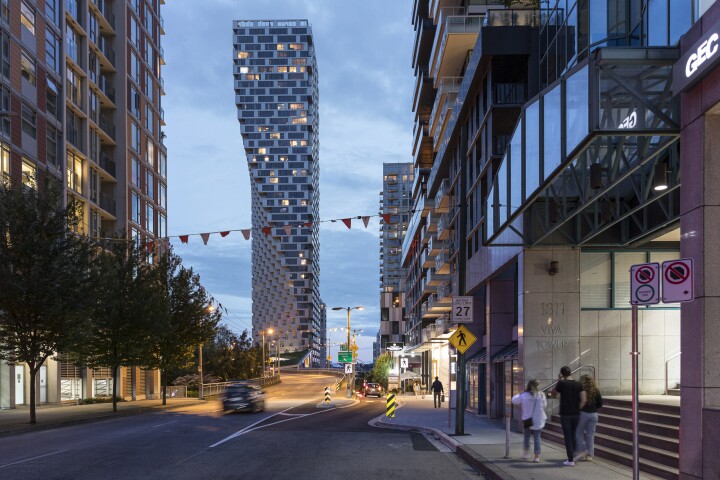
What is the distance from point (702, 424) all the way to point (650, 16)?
7990 millimetres

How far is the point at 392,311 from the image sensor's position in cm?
12594

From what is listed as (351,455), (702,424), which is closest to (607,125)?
(702,424)

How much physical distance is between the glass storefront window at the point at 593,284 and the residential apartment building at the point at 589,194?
0.04 meters

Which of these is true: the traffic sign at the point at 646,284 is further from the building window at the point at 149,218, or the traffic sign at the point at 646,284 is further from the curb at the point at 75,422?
the building window at the point at 149,218

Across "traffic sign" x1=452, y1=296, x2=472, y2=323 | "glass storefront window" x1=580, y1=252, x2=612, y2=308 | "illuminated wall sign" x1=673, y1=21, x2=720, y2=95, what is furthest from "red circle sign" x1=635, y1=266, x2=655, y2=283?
"glass storefront window" x1=580, y1=252, x2=612, y2=308

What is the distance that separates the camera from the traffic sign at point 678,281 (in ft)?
28.1

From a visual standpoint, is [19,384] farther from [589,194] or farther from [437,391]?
[589,194]

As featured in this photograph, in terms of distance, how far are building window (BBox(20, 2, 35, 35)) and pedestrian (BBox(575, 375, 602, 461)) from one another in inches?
1469

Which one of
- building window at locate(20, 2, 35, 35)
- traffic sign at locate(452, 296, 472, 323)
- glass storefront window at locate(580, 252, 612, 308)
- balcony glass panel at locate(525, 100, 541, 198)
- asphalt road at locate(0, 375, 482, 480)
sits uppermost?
building window at locate(20, 2, 35, 35)

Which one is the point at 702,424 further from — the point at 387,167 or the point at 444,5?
the point at 387,167

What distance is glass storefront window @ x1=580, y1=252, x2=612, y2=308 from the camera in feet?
72.8

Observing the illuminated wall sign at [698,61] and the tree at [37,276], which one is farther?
the tree at [37,276]

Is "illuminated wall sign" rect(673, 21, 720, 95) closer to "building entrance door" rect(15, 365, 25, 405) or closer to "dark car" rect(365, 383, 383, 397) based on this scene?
"building entrance door" rect(15, 365, 25, 405)

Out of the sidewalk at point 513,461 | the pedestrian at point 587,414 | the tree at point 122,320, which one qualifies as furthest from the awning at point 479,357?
→ the tree at point 122,320
